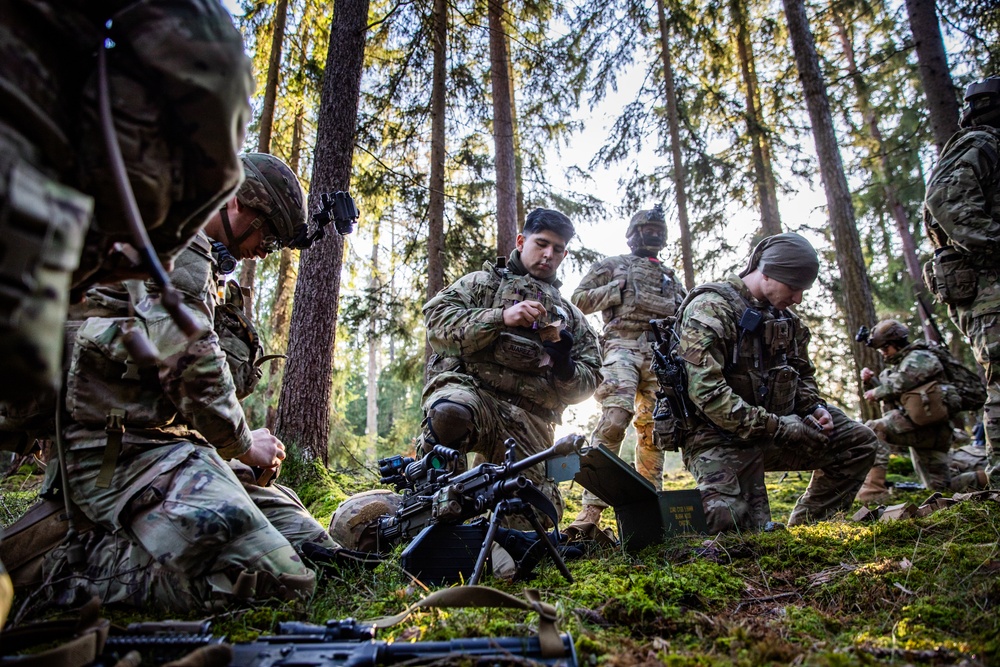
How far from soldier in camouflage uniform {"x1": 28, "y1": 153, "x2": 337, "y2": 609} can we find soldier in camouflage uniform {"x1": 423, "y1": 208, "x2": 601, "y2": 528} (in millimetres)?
1757

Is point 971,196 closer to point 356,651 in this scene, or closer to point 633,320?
point 633,320

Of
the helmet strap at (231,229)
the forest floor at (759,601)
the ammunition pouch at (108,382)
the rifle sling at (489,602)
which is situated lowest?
the forest floor at (759,601)

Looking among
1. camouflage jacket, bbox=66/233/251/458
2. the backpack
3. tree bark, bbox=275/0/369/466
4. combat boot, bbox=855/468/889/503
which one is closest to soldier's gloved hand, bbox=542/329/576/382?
tree bark, bbox=275/0/369/466

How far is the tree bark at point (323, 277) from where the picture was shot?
5742mm

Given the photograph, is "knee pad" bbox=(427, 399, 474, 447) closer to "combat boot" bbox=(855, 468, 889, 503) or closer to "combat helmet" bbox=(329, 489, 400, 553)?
"combat helmet" bbox=(329, 489, 400, 553)

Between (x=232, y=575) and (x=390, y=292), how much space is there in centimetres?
818

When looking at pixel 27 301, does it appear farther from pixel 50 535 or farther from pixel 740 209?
pixel 740 209

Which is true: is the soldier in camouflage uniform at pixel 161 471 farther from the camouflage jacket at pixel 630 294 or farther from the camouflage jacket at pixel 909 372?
the camouflage jacket at pixel 909 372

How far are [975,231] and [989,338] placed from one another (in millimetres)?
901

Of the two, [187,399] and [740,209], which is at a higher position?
[740,209]

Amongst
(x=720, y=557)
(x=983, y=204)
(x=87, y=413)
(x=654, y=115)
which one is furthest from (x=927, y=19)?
(x=87, y=413)

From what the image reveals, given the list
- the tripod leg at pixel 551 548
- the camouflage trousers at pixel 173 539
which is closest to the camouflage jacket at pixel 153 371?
the camouflage trousers at pixel 173 539

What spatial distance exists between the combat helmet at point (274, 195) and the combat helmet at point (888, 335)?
7161mm

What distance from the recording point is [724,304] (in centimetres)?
477
